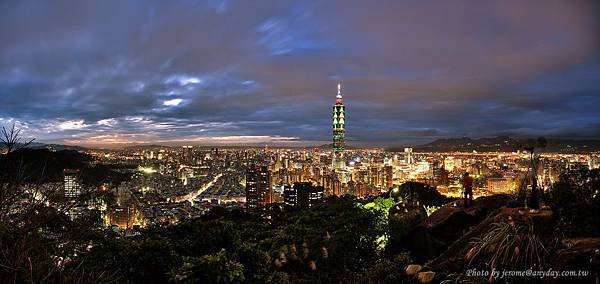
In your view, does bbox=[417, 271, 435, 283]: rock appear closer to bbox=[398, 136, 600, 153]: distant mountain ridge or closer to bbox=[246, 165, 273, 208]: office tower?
bbox=[398, 136, 600, 153]: distant mountain ridge

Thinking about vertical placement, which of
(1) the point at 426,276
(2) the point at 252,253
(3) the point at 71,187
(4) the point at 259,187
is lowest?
(4) the point at 259,187

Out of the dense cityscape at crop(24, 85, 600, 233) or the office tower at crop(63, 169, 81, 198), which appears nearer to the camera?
the office tower at crop(63, 169, 81, 198)

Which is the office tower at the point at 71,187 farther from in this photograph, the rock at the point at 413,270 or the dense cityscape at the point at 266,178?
the rock at the point at 413,270

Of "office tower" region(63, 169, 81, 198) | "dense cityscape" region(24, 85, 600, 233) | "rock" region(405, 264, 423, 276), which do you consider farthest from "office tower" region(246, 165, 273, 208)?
"office tower" region(63, 169, 81, 198)

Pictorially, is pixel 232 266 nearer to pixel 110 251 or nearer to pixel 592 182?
pixel 110 251

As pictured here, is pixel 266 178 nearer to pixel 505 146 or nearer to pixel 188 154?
pixel 505 146

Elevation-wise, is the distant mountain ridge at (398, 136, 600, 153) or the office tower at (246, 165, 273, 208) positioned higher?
the distant mountain ridge at (398, 136, 600, 153)

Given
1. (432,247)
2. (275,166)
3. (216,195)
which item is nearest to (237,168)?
(275,166)

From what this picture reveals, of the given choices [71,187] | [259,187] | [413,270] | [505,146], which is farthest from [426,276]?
[259,187]

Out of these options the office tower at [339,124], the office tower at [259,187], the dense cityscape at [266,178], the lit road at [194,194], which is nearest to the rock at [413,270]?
the dense cityscape at [266,178]
